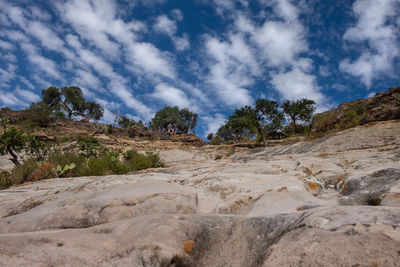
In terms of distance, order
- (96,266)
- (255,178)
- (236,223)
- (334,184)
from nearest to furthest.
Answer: (96,266)
(236,223)
(334,184)
(255,178)

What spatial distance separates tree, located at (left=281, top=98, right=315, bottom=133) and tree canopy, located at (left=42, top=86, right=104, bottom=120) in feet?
154

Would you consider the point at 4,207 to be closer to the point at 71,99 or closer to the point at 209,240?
the point at 209,240

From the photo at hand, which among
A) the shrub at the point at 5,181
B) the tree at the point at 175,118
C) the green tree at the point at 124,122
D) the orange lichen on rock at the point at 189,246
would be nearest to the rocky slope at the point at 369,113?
the orange lichen on rock at the point at 189,246

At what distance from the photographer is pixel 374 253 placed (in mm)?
1041

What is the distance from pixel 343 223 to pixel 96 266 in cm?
159

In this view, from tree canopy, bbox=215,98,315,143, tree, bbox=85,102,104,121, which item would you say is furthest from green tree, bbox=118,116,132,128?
tree canopy, bbox=215,98,315,143

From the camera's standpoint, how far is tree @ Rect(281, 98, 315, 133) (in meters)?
29.1

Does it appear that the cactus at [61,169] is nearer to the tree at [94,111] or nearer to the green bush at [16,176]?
the green bush at [16,176]

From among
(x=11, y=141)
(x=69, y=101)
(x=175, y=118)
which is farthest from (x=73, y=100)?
(x=11, y=141)

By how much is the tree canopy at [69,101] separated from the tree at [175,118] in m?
17.1

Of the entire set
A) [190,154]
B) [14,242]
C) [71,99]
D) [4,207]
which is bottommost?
[4,207]

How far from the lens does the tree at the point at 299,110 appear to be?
95.4ft

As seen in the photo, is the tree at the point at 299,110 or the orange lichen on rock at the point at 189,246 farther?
the tree at the point at 299,110

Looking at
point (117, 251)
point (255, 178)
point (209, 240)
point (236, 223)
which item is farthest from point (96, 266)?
point (255, 178)
